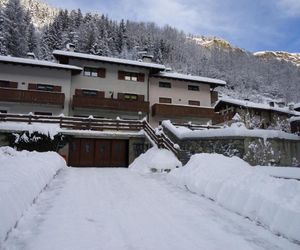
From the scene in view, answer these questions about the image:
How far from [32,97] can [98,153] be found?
10369 millimetres

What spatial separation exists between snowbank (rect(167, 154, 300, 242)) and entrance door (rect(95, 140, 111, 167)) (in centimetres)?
1013

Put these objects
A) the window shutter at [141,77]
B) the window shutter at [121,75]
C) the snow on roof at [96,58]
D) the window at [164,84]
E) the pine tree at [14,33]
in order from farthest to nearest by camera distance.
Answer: the pine tree at [14,33], the window at [164,84], the window shutter at [141,77], the window shutter at [121,75], the snow on roof at [96,58]

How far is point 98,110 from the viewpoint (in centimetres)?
2938

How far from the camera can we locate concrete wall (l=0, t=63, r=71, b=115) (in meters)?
27.0

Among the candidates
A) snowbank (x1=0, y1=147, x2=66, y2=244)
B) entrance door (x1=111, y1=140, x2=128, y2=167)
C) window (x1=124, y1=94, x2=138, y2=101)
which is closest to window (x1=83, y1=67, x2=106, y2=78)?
window (x1=124, y1=94, x2=138, y2=101)

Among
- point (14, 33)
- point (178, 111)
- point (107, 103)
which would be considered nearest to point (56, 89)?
point (107, 103)

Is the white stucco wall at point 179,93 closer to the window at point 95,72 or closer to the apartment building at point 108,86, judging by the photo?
the apartment building at point 108,86

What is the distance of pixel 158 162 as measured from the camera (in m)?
14.7

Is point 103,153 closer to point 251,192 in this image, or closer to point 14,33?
point 251,192

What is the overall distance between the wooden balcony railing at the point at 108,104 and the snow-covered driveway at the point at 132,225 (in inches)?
778

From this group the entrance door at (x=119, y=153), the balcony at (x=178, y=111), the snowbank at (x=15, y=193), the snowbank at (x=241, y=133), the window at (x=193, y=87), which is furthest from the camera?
the window at (x=193, y=87)

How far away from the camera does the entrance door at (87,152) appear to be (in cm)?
1962

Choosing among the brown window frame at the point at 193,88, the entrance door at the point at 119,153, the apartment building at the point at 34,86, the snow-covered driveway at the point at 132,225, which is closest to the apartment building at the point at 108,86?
the apartment building at the point at 34,86

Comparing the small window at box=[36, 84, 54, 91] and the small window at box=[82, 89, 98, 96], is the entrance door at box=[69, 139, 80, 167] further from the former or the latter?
the small window at box=[82, 89, 98, 96]
